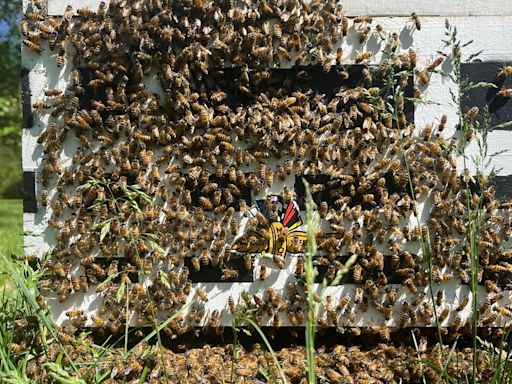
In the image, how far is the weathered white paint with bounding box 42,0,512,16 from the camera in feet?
12.7

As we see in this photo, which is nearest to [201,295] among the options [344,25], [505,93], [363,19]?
[344,25]

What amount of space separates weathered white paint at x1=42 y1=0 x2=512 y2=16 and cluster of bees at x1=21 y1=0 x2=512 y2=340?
118 millimetres

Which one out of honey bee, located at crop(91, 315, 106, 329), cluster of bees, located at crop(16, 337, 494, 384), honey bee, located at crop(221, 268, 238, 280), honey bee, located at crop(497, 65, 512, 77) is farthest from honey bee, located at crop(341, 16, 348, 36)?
honey bee, located at crop(91, 315, 106, 329)

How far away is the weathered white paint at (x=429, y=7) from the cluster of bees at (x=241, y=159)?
118mm

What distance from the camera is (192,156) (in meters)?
3.85

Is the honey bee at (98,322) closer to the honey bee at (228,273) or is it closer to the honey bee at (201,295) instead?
the honey bee at (201,295)

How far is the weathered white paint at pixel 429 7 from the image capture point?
12.7 ft

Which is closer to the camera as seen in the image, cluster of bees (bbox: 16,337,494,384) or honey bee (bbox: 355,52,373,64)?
cluster of bees (bbox: 16,337,494,384)

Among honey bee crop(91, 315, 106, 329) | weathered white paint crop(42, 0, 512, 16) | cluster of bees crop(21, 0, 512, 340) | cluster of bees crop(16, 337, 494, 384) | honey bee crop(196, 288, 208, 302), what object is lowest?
cluster of bees crop(16, 337, 494, 384)

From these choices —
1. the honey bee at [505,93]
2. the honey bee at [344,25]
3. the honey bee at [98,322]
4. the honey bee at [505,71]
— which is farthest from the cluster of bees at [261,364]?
the honey bee at [344,25]

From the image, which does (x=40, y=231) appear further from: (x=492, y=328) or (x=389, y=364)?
(x=492, y=328)

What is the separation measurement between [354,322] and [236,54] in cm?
203

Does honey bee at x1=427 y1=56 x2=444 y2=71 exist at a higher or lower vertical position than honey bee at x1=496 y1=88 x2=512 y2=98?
higher

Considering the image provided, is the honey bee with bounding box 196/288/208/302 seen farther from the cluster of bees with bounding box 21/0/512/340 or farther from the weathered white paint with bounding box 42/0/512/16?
the weathered white paint with bounding box 42/0/512/16
